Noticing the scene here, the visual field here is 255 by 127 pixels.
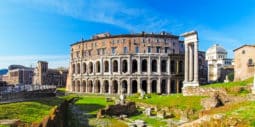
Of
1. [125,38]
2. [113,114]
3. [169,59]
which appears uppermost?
[125,38]

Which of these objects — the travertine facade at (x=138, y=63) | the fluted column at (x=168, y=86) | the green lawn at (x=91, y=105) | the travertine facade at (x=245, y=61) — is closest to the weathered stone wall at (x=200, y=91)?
the travertine facade at (x=245, y=61)

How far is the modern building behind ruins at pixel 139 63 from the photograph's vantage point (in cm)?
10012

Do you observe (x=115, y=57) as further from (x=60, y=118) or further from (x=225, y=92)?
(x=60, y=118)

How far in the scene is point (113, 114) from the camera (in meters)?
45.9

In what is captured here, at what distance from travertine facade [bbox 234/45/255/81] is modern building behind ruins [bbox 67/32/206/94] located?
34425 millimetres

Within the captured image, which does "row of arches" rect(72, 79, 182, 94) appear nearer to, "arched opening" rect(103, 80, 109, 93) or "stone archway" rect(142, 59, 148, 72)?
"arched opening" rect(103, 80, 109, 93)

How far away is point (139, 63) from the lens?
99562 mm

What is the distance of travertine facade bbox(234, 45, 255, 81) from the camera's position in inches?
2532

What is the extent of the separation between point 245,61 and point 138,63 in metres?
38.8

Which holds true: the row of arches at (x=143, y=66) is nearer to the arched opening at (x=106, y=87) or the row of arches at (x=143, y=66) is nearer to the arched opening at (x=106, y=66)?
the arched opening at (x=106, y=66)

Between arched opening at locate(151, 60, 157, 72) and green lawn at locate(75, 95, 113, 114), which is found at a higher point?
arched opening at locate(151, 60, 157, 72)

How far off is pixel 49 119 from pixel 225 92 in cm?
3312

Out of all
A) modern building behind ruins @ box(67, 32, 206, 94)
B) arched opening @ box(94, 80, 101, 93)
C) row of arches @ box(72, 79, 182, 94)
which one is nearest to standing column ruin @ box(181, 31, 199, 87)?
modern building behind ruins @ box(67, 32, 206, 94)

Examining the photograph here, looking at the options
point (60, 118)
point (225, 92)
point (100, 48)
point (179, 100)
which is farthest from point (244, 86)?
point (100, 48)
